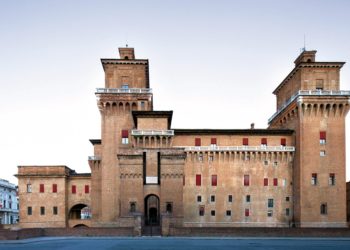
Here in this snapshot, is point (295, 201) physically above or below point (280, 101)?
below

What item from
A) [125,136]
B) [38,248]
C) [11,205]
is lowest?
[11,205]

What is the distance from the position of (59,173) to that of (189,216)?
25.1 meters

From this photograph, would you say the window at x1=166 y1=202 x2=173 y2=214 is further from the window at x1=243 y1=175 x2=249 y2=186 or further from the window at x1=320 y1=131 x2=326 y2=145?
the window at x1=320 y1=131 x2=326 y2=145

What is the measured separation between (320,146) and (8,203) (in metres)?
86.6

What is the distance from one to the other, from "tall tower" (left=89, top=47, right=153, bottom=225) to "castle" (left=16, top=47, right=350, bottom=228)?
162mm

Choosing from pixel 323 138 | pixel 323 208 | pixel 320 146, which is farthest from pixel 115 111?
pixel 323 208

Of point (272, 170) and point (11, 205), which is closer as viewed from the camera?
point (272, 170)

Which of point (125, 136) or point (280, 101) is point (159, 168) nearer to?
point (125, 136)

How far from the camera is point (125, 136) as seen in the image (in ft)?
206

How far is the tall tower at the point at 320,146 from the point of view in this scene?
59.8 m

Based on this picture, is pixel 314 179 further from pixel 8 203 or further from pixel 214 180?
pixel 8 203

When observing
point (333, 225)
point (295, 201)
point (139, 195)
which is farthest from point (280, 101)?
point (139, 195)

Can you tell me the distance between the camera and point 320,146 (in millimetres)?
61375

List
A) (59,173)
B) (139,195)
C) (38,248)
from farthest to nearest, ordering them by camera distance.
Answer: (59,173) → (139,195) → (38,248)
